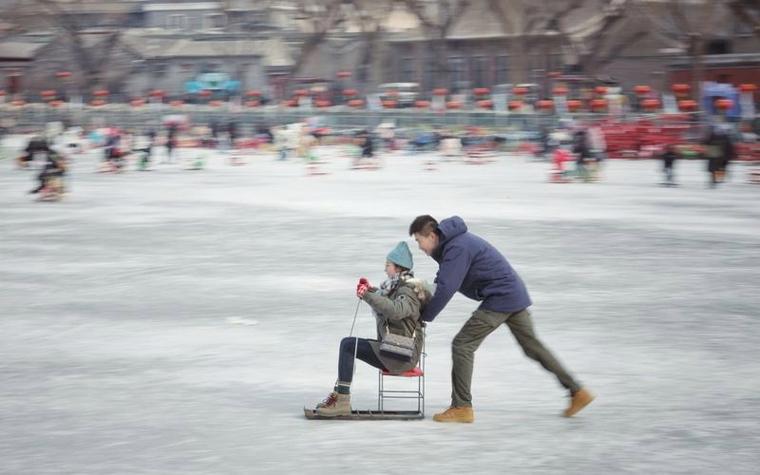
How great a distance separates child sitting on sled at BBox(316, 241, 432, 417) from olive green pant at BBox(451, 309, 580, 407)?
0.91ft

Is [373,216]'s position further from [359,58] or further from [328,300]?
[359,58]

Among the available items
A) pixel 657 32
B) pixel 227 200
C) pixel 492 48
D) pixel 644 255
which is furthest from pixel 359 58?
pixel 644 255

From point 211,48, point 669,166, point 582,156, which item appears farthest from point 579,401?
point 211,48

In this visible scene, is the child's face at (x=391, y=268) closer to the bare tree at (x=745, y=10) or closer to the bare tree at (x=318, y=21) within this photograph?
the bare tree at (x=745, y=10)

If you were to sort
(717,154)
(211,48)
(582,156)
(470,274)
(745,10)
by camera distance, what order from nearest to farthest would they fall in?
(470,274) → (717,154) → (582,156) → (745,10) → (211,48)

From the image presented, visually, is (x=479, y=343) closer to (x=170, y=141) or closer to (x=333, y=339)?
(x=333, y=339)

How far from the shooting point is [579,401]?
9.28m

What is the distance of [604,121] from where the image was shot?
151 ft

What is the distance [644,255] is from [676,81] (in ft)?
133

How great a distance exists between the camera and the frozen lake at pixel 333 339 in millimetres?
8562

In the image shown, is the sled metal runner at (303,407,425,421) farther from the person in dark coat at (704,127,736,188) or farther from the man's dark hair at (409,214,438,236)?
the person in dark coat at (704,127,736,188)

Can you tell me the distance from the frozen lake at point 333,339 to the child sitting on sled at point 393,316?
0.43 m

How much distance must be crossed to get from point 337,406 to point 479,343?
1.03 meters

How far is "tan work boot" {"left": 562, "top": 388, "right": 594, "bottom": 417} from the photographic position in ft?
30.3
